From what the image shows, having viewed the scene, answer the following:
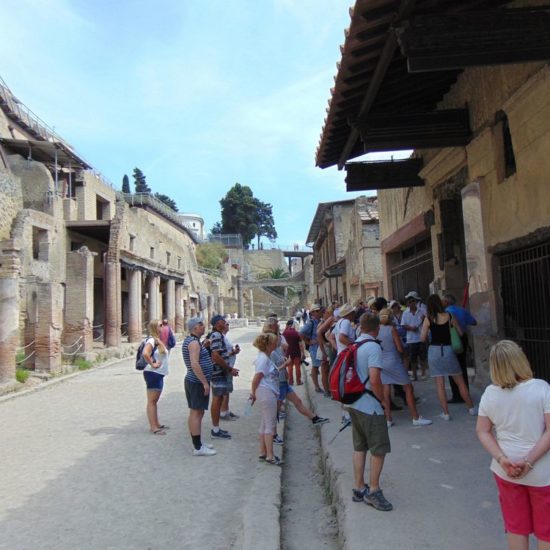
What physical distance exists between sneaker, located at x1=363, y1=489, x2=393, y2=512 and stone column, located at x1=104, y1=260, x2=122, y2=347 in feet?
62.5

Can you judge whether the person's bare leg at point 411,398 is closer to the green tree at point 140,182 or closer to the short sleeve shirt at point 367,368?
the short sleeve shirt at point 367,368

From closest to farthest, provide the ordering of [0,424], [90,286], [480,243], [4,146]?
[480,243]
[0,424]
[90,286]
[4,146]

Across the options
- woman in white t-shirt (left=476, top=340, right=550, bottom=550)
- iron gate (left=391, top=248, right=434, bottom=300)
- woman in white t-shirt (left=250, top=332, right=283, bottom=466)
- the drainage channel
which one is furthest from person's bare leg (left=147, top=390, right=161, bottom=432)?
iron gate (left=391, top=248, right=434, bottom=300)

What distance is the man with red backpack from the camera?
4.09 metres

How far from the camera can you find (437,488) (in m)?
4.39

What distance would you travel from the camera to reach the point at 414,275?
1147 centimetres

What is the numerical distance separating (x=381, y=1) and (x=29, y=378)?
12934mm

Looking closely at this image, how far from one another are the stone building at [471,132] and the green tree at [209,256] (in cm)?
5594

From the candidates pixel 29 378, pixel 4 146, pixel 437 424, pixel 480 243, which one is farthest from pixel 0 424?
pixel 4 146

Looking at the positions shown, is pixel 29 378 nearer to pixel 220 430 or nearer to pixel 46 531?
pixel 220 430

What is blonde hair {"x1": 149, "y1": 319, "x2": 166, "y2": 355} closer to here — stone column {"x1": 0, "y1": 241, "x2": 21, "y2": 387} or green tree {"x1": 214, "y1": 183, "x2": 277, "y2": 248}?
stone column {"x1": 0, "y1": 241, "x2": 21, "y2": 387}

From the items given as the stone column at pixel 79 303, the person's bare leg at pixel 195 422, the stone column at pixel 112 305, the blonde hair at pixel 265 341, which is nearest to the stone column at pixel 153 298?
the stone column at pixel 112 305

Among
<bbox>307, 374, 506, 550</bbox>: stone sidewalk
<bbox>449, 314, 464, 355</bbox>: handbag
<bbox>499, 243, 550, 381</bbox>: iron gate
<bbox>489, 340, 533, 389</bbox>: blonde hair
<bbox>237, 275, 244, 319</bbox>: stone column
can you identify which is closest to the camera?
<bbox>489, 340, 533, 389</bbox>: blonde hair

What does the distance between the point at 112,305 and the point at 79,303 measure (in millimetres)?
2534
